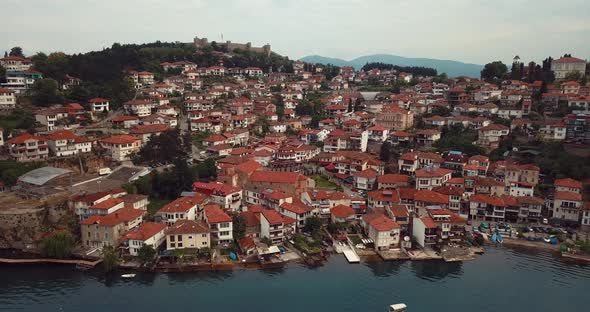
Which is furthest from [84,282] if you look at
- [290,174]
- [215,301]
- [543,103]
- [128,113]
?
[543,103]

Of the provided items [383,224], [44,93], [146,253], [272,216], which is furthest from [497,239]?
[44,93]

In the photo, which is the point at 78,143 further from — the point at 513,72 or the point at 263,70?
the point at 513,72

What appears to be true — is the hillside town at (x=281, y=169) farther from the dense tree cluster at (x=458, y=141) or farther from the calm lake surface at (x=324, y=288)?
the calm lake surface at (x=324, y=288)

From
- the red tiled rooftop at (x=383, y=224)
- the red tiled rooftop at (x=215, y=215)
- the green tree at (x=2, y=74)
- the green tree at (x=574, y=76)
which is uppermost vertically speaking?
the green tree at (x=574, y=76)

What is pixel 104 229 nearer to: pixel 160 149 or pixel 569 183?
pixel 160 149

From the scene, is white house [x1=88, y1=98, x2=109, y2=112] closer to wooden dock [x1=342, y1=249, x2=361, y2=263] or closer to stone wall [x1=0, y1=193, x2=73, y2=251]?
stone wall [x1=0, y1=193, x2=73, y2=251]

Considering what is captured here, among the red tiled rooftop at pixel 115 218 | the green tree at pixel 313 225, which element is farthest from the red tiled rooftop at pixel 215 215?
the green tree at pixel 313 225

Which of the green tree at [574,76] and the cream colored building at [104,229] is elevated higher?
the green tree at [574,76]

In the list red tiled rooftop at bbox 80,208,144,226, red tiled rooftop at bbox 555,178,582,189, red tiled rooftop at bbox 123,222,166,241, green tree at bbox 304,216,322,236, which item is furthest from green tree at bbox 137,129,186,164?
red tiled rooftop at bbox 555,178,582,189
